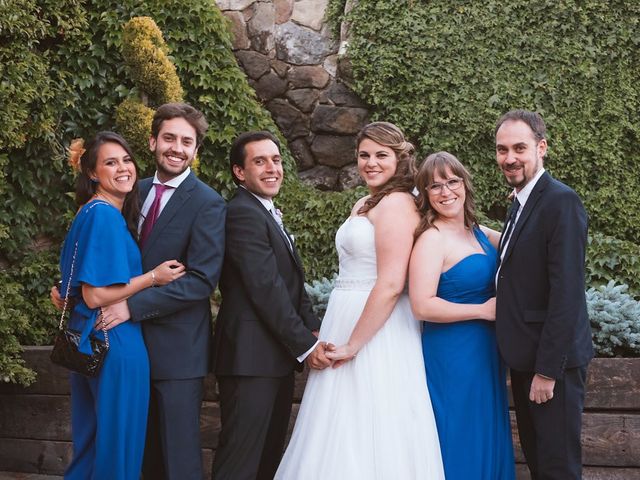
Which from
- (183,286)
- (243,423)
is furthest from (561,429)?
(183,286)

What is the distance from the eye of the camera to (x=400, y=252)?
11.0ft

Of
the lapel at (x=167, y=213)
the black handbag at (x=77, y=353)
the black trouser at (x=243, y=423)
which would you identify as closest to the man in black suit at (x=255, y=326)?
the black trouser at (x=243, y=423)

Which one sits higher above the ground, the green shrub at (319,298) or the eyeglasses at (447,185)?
the eyeglasses at (447,185)

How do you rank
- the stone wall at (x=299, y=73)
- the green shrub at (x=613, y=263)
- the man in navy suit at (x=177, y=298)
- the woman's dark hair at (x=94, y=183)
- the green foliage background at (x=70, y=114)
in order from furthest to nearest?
the stone wall at (x=299, y=73) < the green shrub at (x=613, y=263) < the green foliage background at (x=70, y=114) < the woman's dark hair at (x=94, y=183) < the man in navy suit at (x=177, y=298)

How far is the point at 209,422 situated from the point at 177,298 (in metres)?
1.57

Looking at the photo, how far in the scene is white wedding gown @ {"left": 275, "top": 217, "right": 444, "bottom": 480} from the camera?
3217 mm

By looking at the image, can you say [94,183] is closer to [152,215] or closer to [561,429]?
[152,215]

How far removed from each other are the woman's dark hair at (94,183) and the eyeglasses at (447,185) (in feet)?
4.47

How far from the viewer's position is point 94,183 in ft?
11.0

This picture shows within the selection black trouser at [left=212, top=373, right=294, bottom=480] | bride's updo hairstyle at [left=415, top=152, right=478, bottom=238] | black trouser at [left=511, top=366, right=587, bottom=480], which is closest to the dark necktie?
bride's updo hairstyle at [left=415, top=152, right=478, bottom=238]

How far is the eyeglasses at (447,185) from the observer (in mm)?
3422

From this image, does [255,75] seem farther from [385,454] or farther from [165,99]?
[385,454]

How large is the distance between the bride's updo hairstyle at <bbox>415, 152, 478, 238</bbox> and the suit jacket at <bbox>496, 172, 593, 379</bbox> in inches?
13.5

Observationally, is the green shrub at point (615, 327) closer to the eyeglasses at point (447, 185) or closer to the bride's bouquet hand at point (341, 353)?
the eyeglasses at point (447, 185)
